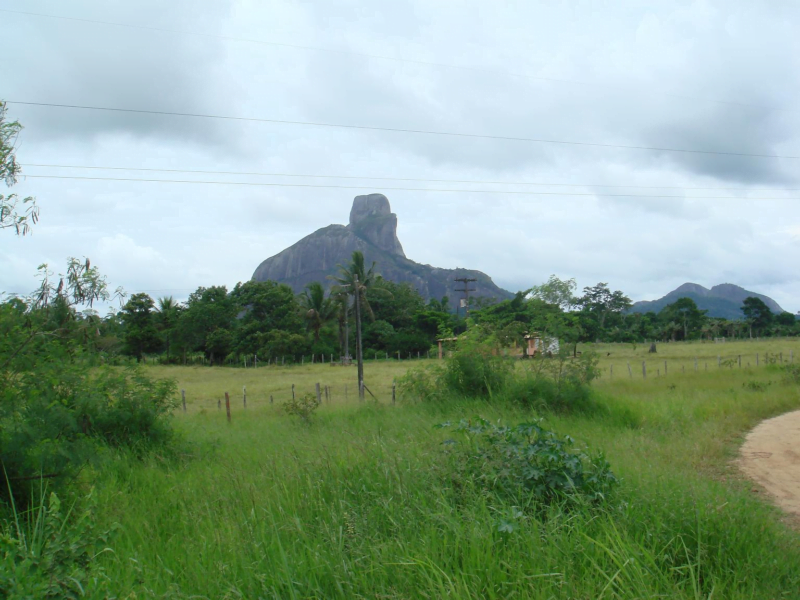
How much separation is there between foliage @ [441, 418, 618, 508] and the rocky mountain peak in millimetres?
173038

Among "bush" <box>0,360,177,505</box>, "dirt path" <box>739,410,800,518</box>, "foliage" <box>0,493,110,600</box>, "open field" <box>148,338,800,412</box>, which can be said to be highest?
"bush" <box>0,360,177,505</box>

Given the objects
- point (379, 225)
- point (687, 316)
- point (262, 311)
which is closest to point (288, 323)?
point (262, 311)

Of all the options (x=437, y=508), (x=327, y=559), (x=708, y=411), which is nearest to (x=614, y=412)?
(x=708, y=411)

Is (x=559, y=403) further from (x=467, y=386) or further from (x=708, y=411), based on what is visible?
(x=708, y=411)

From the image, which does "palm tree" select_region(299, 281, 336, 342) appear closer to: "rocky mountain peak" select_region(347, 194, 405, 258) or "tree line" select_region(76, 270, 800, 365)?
"tree line" select_region(76, 270, 800, 365)

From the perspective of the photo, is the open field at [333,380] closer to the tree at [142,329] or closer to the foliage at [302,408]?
the foliage at [302,408]

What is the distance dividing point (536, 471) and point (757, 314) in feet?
266

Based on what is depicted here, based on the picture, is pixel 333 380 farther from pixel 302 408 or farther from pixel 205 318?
pixel 205 318

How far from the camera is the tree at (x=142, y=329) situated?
2048 inches

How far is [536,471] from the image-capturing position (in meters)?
4.18

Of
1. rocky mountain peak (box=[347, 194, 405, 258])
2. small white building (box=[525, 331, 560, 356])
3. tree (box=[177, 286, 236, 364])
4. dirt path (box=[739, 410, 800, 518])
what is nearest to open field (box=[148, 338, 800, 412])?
small white building (box=[525, 331, 560, 356])

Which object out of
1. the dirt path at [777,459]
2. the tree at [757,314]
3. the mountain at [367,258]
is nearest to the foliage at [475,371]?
the dirt path at [777,459]

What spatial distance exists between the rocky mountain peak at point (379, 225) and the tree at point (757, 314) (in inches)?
4553

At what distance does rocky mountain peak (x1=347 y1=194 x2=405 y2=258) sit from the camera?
581 feet
